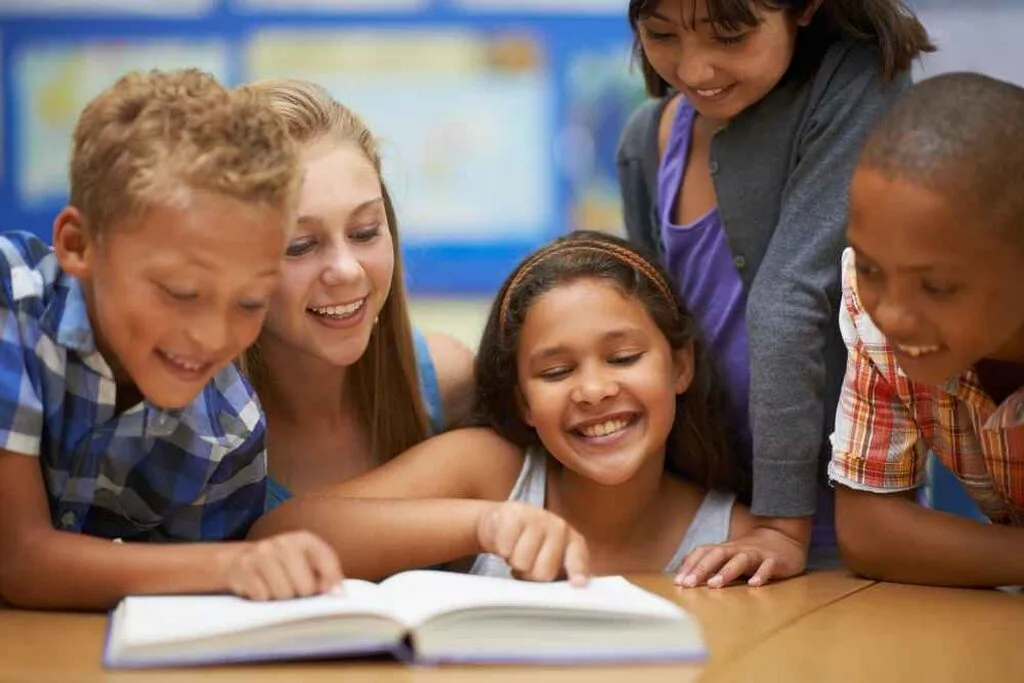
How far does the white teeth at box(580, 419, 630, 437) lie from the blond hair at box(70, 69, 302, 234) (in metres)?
0.61

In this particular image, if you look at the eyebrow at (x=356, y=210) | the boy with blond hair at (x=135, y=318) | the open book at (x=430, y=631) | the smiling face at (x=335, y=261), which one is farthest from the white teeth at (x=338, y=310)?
the open book at (x=430, y=631)

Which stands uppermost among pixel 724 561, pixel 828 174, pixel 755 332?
pixel 828 174

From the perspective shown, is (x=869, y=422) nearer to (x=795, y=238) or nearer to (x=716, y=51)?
(x=795, y=238)

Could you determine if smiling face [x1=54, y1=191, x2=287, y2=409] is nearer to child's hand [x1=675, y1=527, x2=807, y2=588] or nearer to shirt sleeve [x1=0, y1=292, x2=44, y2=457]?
shirt sleeve [x1=0, y1=292, x2=44, y2=457]

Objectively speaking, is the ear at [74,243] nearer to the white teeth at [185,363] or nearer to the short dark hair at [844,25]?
the white teeth at [185,363]

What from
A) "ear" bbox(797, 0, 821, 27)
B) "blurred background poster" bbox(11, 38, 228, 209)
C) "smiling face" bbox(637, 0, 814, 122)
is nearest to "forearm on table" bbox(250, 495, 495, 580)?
"smiling face" bbox(637, 0, 814, 122)

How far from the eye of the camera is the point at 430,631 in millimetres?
1233

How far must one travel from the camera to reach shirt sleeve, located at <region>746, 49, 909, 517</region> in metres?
1.84

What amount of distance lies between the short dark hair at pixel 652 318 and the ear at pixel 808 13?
1.24 ft

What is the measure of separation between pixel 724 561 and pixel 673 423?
334 millimetres

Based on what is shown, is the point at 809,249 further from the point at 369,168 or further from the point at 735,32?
the point at 369,168

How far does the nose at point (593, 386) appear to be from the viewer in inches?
74.0

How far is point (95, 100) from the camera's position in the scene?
4.85ft

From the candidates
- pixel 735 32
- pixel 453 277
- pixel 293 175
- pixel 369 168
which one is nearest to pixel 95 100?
pixel 293 175
